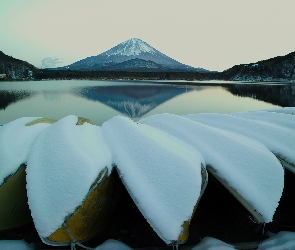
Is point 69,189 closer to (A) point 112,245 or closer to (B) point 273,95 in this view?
(A) point 112,245

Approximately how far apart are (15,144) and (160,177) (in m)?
1.68

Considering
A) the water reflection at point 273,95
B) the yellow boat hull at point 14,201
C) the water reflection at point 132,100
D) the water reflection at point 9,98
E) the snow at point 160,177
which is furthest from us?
the water reflection at point 273,95

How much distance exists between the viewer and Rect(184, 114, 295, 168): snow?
2.90m

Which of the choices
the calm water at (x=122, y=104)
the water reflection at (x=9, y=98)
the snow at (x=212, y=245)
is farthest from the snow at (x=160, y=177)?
the water reflection at (x=9, y=98)

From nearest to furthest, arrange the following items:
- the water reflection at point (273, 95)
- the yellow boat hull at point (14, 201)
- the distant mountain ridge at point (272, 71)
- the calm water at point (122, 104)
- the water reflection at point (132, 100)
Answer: the yellow boat hull at point (14, 201) → the calm water at point (122, 104) → the water reflection at point (132, 100) → the water reflection at point (273, 95) → the distant mountain ridge at point (272, 71)

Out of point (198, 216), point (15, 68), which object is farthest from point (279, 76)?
point (15, 68)

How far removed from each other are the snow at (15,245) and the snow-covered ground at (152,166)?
14mm

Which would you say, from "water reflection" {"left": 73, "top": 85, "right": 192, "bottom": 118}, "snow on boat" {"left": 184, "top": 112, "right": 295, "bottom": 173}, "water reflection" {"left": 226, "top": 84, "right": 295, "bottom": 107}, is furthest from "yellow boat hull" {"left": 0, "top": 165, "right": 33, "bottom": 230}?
"water reflection" {"left": 226, "top": 84, "right": 295, "bottom": 107}

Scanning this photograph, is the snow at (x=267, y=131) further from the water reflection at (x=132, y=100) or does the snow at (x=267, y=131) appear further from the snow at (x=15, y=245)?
the water reflection at (x=132, y=100)

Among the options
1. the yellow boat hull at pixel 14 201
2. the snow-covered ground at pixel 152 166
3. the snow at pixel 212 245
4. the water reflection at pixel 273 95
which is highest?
the snow-covered ground at pixel 152 166

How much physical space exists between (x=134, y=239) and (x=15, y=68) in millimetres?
76666

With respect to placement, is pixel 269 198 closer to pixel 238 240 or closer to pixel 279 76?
pixel 238 240

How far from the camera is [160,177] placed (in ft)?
7.21

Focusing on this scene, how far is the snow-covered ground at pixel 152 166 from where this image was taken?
2016mm
